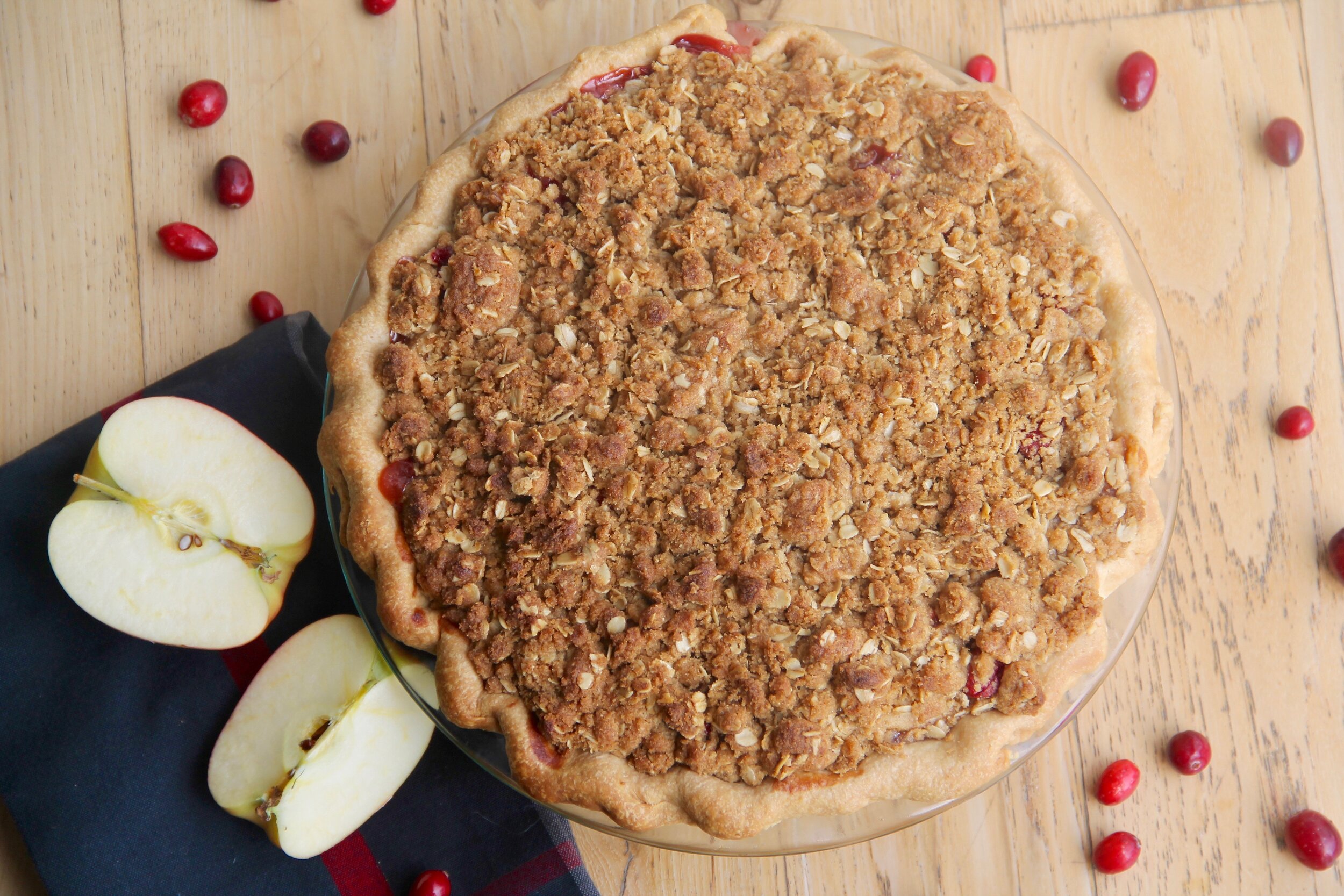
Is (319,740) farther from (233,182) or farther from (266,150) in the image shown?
(266,150)

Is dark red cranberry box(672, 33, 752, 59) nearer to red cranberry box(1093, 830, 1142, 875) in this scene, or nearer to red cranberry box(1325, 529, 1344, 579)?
red cranberry box(1325, 529, 1344, 579)

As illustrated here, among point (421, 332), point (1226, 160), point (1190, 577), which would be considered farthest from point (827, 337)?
point (1226, 160)

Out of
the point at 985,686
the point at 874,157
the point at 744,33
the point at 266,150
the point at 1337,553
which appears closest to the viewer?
the point at 985,686

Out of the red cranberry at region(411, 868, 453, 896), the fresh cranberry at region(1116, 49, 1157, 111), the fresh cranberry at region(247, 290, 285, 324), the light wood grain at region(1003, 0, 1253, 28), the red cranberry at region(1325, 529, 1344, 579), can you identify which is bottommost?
the red cranberry at region(411, 868, 453, 896)

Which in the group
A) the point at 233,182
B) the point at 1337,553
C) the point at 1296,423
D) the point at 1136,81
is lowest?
the point at 1337,553

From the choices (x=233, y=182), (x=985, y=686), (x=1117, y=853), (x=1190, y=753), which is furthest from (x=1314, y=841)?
(x=233, y=182)

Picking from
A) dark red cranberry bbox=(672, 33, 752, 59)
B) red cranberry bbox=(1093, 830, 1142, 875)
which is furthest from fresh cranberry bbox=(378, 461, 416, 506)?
red cranberry bbox=(1093, 830, 1142, 875)

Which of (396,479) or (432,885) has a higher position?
(396,479)

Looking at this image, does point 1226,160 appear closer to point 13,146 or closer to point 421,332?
point 421,332
